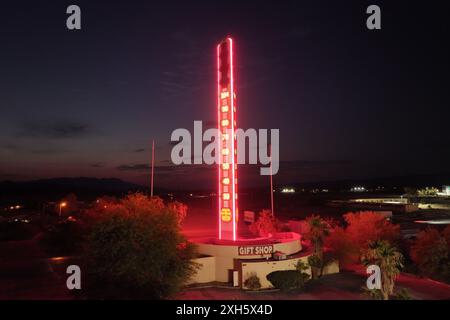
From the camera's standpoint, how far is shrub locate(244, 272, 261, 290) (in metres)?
28.5

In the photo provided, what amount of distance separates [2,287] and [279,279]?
21143 mm

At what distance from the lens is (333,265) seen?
112 feet

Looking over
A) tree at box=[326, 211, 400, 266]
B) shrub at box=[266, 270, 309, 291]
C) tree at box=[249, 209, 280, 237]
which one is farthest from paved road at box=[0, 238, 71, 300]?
tree at box=[326, 211, 400, 266]

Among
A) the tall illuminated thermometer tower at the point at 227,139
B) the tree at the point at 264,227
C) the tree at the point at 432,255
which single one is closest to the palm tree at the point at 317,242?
the tree at the point at 264,227

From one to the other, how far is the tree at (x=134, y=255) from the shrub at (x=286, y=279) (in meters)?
7.21

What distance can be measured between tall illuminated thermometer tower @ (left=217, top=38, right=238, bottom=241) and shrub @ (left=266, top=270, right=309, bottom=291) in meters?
5.37

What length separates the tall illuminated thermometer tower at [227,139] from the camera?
32.3m

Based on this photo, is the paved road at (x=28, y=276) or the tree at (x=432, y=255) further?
the tree at (x=432, y=255)

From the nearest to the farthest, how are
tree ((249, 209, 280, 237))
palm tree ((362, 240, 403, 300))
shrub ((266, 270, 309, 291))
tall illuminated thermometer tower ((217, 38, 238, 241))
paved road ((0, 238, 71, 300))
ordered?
palm tree ((362, 240, 403, 300)) → paved road ((0, 238, 71, 300)) → shrub ((266, 270, 309, 291)) → tall illuminated thermometer tower ((217, 38, 238, 241)) → tree ((249, 209, 280, 237))

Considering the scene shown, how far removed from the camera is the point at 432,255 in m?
32.0

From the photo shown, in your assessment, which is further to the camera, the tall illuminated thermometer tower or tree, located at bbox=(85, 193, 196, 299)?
the tall illuminated thermometer tower

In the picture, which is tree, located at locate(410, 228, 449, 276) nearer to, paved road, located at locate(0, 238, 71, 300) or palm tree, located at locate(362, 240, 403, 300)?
palm tree, located at locate(362, 240, 403, 300)

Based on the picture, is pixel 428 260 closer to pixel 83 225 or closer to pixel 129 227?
pixel 129 227

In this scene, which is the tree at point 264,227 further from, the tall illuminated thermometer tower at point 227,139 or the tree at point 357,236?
the tall illuminated thermometer tower at point 227,139
